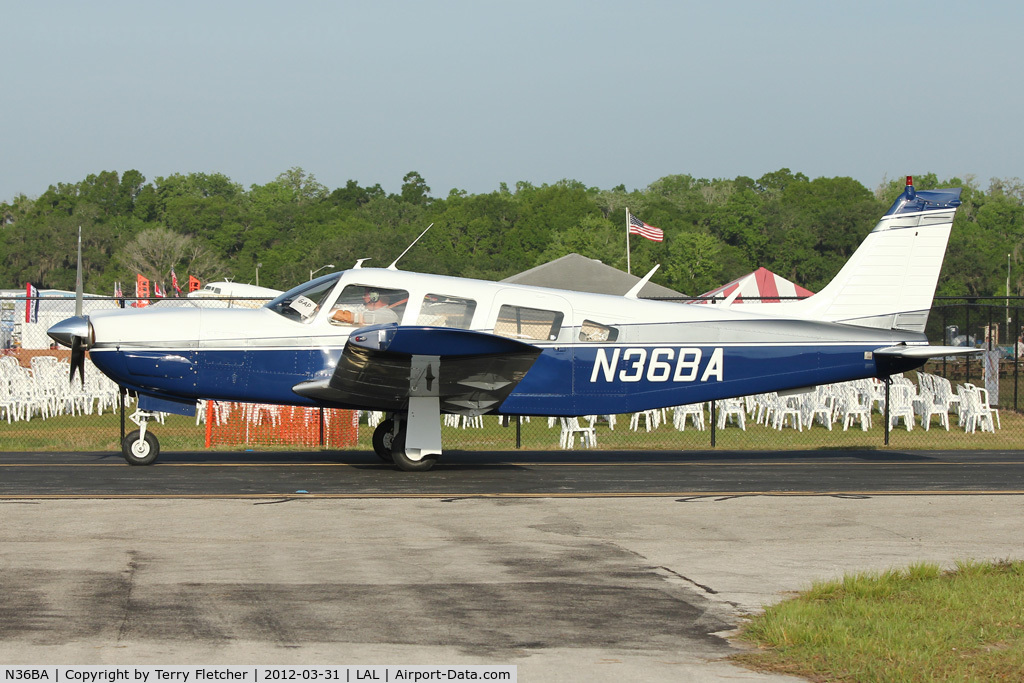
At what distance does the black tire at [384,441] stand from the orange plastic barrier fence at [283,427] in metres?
2.37

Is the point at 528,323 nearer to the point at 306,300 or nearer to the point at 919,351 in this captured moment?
the point at 306,300

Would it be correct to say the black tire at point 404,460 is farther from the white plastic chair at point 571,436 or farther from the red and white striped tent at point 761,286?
the red and white striped tent at point 761,286

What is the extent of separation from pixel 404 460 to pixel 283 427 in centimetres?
550

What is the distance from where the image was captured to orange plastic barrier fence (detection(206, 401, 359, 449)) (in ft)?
52.0

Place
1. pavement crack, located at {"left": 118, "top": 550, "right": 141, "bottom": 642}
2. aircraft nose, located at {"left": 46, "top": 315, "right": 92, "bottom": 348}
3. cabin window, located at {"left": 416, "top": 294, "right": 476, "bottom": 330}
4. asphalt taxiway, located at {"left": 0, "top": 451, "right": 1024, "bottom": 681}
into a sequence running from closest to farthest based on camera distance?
asphalt taxiway, located at {"left": 0, "top": 451, "right": 1024, "bottom": 681}, pavement crack, located at {"left": 118, "top": 550, "right": 141, "bottom": 642}, aircraft nose, located at {"left": 46, "top": 315, "right": 92, "bottom": 348}, cabin window, located at {"left": 416, "top": 294, "right": 476, "bottom": 330}

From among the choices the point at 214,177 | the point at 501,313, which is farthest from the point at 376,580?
the point at 214,177

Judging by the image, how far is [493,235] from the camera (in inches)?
3738

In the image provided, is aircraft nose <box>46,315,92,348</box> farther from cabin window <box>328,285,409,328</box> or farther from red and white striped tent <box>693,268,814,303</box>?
red and white striped tent <box>693,268,814,303</box>

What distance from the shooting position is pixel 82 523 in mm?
8273

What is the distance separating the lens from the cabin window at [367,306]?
11391mm

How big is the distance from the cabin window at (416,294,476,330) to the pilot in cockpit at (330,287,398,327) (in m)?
0.35

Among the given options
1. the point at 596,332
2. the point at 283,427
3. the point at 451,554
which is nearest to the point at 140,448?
the point at 283,427

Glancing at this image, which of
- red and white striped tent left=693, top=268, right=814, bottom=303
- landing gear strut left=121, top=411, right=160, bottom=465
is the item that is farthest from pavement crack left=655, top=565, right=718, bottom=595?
red and white striped tent left=693, top=268, right=814, bottom=303

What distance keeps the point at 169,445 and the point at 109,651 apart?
11.6 m
